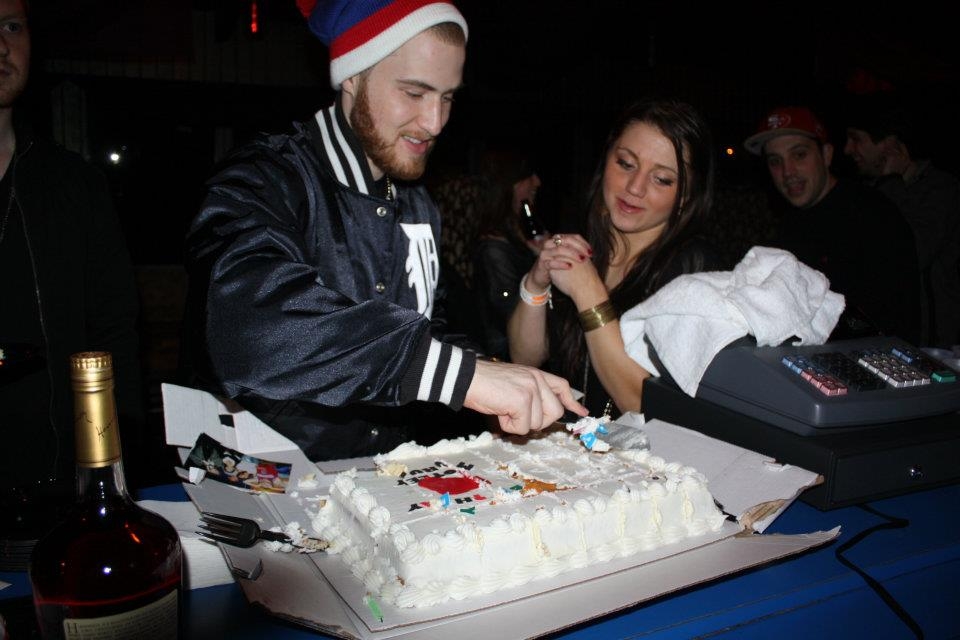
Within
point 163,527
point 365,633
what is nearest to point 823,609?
point 365,633

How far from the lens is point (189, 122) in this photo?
6039 mm

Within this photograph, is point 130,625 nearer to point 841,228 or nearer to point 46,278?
point 46,278

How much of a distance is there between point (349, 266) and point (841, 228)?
2.59 meters

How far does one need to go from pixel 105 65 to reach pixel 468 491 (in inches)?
224

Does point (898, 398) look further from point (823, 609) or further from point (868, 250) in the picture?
point (868, 250)

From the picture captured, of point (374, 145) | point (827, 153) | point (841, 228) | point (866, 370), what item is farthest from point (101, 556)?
point (827, 153)

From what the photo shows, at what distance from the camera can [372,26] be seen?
67.2 inches

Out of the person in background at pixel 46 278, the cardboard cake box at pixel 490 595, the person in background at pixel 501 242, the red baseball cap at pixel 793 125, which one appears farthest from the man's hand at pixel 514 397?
the red baseball cap at pixel 793 125

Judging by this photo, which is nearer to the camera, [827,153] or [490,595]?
[490,595]

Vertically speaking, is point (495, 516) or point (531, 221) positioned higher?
point (531, 221)

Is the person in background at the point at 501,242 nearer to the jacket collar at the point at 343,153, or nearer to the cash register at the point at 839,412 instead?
the jacket collar at the point at 343,153

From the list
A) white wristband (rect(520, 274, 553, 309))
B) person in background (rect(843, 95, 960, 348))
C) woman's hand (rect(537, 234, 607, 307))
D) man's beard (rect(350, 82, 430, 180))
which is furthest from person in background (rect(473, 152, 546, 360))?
person in background (rect(843, 95, 960, 348))

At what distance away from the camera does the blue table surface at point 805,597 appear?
95cm

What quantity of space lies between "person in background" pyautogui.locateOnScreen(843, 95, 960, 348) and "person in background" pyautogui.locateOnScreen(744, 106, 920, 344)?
919 mm
